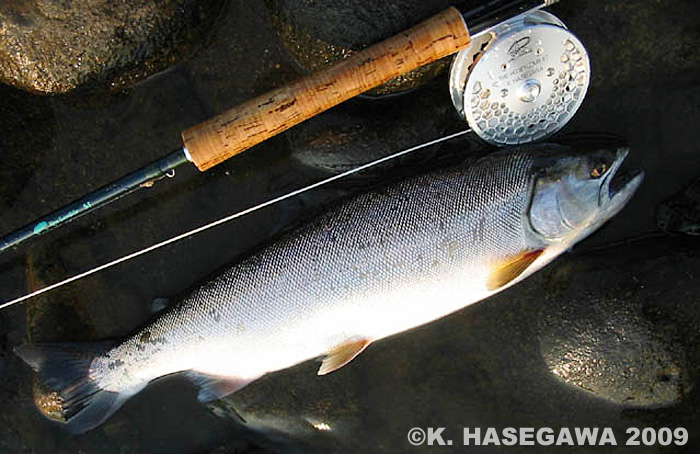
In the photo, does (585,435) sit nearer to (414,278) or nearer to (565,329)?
(565,329)

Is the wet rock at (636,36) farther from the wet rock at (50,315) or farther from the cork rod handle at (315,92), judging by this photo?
the wet rock at (50,315)

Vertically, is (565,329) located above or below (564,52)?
below

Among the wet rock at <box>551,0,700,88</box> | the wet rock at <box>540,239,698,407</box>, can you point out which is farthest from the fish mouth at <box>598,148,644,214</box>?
the wet rock at <box>551,0,700,88</box>

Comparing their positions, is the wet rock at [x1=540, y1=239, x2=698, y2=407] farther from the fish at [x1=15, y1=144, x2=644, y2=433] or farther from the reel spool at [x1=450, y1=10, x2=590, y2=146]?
the reel spool at [x1=450, y1=10, x2=590, y2=146]

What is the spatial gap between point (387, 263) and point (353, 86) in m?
0.74

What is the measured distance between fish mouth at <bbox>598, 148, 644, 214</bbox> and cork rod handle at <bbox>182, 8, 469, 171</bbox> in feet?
2.82

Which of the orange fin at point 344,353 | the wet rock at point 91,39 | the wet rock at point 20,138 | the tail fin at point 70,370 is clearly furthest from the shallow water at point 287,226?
the orange fin at point 344,353

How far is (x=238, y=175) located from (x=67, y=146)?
0.87 meters

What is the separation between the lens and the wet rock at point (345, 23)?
222 cm

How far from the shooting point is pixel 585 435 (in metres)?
2.60

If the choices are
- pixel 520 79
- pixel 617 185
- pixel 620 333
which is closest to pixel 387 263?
pixel 520 79

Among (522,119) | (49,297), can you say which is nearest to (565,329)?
(522,119)

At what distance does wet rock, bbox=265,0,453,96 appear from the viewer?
2.22 m

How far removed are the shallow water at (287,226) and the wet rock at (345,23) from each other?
19cm
